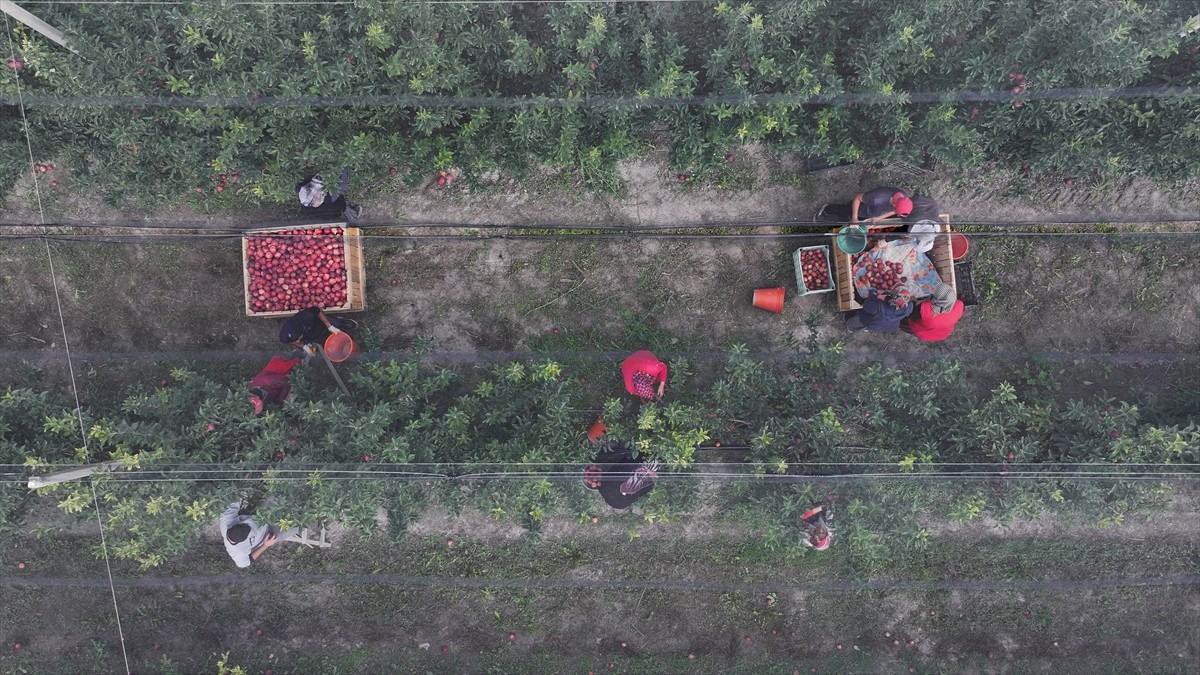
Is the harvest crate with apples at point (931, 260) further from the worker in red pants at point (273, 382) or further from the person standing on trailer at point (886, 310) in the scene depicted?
the worker in red pants at point (273, 382)

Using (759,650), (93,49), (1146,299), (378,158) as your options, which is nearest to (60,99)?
(93,49)

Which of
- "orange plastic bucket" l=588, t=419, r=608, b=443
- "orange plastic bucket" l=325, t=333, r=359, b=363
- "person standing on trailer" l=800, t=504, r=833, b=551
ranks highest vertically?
"orange plastic bucket" l=325, t=333, r=359, b=363

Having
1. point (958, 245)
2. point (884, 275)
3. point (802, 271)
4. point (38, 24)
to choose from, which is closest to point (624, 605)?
point (802, 271)

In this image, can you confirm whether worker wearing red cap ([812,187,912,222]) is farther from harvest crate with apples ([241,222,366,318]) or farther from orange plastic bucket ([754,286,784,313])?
harvest crate with apples ([241,222,366,318])

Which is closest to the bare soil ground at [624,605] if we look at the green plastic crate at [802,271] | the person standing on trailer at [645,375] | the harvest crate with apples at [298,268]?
the person standing on trailer at [645,375]

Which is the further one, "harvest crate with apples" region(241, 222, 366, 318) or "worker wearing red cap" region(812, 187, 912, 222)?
"harvest crate with apples" region(241, 222, 366, 318)

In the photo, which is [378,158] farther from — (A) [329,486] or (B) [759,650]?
(B) [759,650]

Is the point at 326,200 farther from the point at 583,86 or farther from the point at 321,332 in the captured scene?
the point at 583,86

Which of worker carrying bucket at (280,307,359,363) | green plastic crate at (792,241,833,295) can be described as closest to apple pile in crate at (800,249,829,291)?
green plastic crate at (792,241,833,295)
